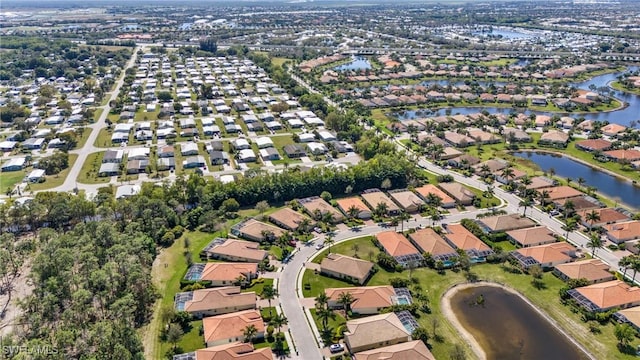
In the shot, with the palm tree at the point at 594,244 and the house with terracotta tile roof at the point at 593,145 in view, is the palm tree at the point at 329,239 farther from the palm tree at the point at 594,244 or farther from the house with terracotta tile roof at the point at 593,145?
the house with terracotta tile roof at the point at 593,145

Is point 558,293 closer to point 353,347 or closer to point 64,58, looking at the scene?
point 353,347

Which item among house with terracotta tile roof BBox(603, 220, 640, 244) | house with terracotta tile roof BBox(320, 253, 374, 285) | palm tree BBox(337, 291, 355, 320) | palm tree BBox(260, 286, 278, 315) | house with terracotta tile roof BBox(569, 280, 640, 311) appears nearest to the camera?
palm tree BBox(337, 291, 355, 320)

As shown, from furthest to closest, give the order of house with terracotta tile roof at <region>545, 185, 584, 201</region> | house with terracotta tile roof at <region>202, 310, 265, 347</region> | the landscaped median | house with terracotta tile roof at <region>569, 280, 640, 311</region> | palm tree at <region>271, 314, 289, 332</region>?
house with terracotta tile roof at <region>545, 185, 584, 201</region> → house with terracotta tile roof at <region>569, 280, 640, 311</region> → palm tree at <region>271, 314, 289, 332</region> → the landscaped median → house with terracotta tile roof at <region>202, 310, 265, 347</region>

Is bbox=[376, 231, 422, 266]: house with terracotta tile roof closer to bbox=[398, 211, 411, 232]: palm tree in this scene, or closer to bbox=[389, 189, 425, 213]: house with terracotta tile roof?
bbox=[398, 211, 411, 232]: palm tree

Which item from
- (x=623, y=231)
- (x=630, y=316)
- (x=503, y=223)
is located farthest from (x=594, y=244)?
(x=630, y=316)

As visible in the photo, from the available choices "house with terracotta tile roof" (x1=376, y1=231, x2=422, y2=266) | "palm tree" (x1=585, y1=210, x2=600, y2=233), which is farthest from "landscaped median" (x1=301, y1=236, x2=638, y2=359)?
"palm tree" (x1=585, y1=210, x2=600, y2=233)

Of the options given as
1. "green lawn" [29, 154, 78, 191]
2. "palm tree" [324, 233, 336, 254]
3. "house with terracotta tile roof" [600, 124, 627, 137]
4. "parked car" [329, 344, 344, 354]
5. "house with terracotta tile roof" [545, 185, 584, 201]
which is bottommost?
"parked car" [329, 344, 344, 354]

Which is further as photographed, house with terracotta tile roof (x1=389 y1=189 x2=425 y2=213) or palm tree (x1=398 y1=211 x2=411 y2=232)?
house with terracotta tile roof (x1=389 y1=189 x2=425 y2=213)
